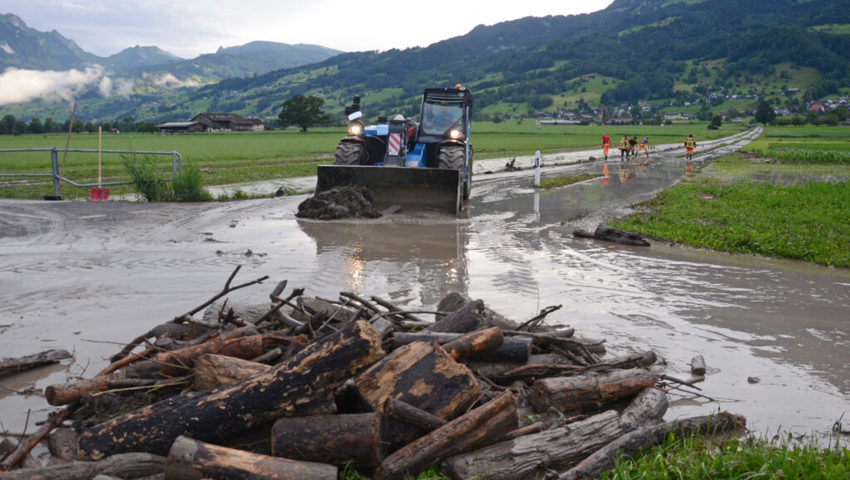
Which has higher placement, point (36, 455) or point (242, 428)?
point (242, 428)

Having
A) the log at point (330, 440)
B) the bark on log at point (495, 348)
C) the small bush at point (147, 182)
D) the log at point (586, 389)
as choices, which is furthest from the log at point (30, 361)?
the small bush at point (147, 182)

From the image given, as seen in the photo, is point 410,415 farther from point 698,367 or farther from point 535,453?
point 698,367

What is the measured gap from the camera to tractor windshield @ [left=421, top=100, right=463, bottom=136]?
17.7 m

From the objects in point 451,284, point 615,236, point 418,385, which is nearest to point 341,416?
point 418,385

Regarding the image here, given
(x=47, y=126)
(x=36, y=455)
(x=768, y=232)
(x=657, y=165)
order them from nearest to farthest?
(x=36, y=455) < (x=768, y=232) < (x=657, y=165) < (x=47, y=126)

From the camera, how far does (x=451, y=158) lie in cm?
1619

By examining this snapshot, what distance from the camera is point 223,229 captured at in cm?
1319

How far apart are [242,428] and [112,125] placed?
112 meters

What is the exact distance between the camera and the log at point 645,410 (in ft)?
14.3

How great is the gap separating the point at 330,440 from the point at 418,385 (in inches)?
27.2

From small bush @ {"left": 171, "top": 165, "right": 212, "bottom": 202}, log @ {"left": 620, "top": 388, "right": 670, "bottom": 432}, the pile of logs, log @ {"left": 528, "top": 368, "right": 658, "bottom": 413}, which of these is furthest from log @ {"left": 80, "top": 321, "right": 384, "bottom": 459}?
small bush @ {"left": 171, "top": 165, "right": 212, "bottom": 202}

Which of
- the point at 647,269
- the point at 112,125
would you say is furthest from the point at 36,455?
the point at 112,125

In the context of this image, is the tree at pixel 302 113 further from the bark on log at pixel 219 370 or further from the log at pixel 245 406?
the log at pixel 245 406

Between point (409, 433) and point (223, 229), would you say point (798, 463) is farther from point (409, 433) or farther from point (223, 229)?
point (223, 229)
